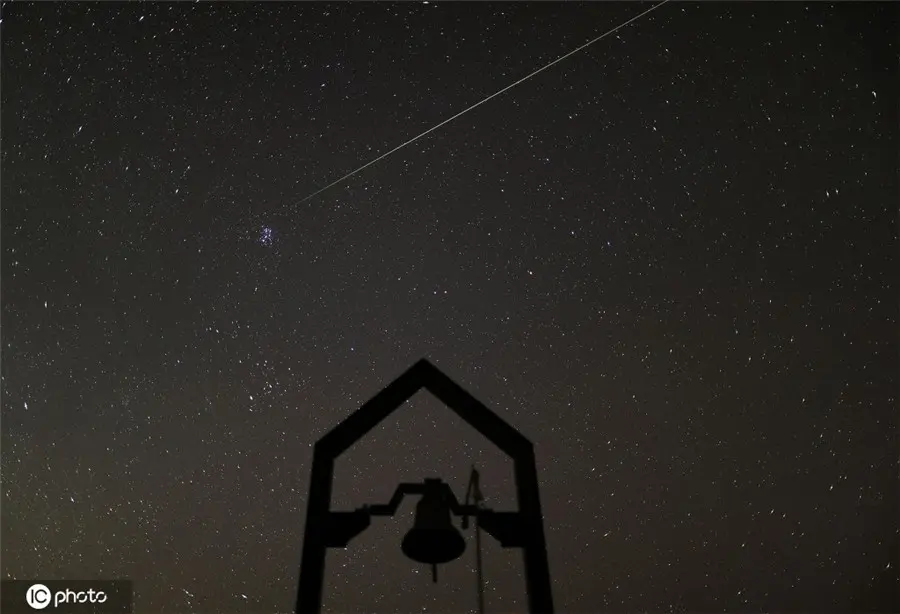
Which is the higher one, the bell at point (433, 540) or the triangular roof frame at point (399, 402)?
the triangular roof frame at point (399, 402)

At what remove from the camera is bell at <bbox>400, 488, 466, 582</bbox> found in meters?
1.11

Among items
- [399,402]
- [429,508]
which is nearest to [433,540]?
[429,508]

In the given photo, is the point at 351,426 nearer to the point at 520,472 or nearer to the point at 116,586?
the point at 520,472

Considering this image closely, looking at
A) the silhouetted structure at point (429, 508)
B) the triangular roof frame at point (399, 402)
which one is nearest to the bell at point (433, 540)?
the silhouetted structure at point (429, 508)

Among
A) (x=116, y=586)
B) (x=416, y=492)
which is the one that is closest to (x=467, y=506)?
(x=416, y=492)

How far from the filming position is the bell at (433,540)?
1.11 metres

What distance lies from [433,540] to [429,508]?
0.05 meters

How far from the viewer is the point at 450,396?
117cm

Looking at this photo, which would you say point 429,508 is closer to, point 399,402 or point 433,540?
point 433,540

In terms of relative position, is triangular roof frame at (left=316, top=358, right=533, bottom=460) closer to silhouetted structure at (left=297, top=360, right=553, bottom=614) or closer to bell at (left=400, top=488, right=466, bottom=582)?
silhouetted structure at (left=297, top=360, right=553, bottom=614)

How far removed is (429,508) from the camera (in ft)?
3.72

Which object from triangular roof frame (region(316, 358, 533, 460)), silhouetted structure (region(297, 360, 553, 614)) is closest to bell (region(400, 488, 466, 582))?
silhouetted structure (region(297, 360, 553, 614))

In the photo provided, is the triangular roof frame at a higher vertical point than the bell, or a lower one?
higher

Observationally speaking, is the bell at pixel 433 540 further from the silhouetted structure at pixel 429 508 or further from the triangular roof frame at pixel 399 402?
the triangular roof frame at pixel 399 402
